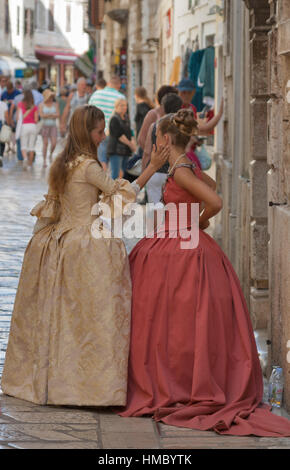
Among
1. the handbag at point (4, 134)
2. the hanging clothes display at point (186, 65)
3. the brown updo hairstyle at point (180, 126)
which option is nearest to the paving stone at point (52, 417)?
the brown updo hairstyle at point (180, 126)

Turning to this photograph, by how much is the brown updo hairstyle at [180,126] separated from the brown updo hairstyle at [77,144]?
35 centimetres

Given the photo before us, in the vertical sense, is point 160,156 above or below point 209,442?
above

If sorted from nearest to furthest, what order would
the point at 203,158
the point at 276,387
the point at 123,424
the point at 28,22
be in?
the point at 123,424 < the point at 276,387 < the point at 203,158 < the point at 28,22

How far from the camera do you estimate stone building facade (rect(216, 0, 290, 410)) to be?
6.32 metres

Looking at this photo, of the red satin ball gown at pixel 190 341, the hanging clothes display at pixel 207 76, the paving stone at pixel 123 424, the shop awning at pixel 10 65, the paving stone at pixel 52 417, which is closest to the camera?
the paving stone at pixel 123 424

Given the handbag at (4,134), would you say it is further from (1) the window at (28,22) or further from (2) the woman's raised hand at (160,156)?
(1) the window at (28,22)

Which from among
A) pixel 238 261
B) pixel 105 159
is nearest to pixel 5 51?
pixel 105 159

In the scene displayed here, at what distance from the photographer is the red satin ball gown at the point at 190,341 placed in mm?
5984

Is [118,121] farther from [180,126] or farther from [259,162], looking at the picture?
[180,126]

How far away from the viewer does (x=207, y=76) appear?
1583cm

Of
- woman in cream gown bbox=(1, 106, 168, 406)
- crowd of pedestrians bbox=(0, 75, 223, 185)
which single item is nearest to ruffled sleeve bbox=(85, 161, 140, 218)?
woman in cream gown bbox=(1, 106, 168, 406)

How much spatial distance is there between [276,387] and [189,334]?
0.57 meters

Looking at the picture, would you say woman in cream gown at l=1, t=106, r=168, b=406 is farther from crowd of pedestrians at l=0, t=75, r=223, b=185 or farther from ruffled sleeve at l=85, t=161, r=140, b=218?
crowd of pedestrians at l=0, t=75, r=223, b=185

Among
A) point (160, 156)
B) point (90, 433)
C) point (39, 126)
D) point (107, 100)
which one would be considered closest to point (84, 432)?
point (90, 433)
